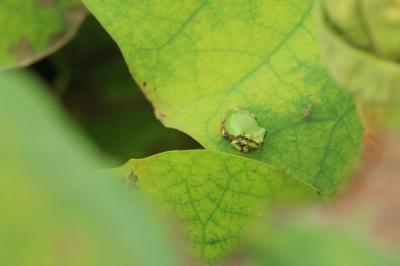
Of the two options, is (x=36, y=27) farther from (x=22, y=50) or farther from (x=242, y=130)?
(x=242, y=130)

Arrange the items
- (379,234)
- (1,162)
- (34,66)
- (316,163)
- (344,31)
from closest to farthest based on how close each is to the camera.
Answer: (1,162)
(379,234)
(344,31)
(316,163)
(34,66)

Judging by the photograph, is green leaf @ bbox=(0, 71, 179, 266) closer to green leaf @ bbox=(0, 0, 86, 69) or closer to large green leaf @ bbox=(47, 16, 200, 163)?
green leaf @ bbox=(0, 0, 86, 69)

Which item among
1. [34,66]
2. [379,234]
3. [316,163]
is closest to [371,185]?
[379,234]

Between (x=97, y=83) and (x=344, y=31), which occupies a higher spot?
(x=344, y=31)

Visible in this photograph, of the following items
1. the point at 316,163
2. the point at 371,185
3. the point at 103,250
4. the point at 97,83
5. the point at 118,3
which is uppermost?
the point at 103,250


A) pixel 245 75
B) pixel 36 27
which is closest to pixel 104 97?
pixel 36 27

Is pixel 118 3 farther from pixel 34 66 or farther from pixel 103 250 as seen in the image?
pixel 103 250

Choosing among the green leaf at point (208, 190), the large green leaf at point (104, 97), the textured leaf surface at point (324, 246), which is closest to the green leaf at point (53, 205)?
the textured leaf surface at point (324, 246)
